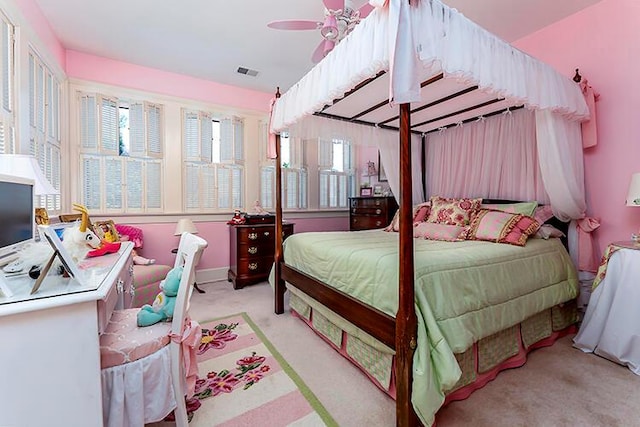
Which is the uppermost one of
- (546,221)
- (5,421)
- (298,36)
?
(298,36)

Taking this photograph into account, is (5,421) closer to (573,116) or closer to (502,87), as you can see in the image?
(502,87)

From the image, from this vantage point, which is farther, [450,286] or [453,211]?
[453,211]

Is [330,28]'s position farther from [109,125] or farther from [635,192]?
[109,125]

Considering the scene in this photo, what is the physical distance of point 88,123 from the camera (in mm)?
3238

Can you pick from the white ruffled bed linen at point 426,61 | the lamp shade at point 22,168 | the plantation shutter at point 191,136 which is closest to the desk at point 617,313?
the white ruffled bed linen at point 426,61

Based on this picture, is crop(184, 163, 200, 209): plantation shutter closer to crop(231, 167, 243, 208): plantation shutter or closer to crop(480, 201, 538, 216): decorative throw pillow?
crop(231, 167, 243, 208): plantation shutter

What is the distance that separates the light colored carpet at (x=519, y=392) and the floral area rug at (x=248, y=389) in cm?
9

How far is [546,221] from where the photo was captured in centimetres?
261

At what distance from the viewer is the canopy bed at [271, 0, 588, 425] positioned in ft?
4.41

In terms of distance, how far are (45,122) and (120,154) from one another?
2.69ft

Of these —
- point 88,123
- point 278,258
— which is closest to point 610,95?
point 278,258

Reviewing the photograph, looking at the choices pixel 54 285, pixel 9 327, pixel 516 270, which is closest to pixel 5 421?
pixel 9 327

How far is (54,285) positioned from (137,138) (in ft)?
9.87

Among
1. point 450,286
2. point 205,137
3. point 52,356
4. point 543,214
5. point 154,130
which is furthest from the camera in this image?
point 205,137
